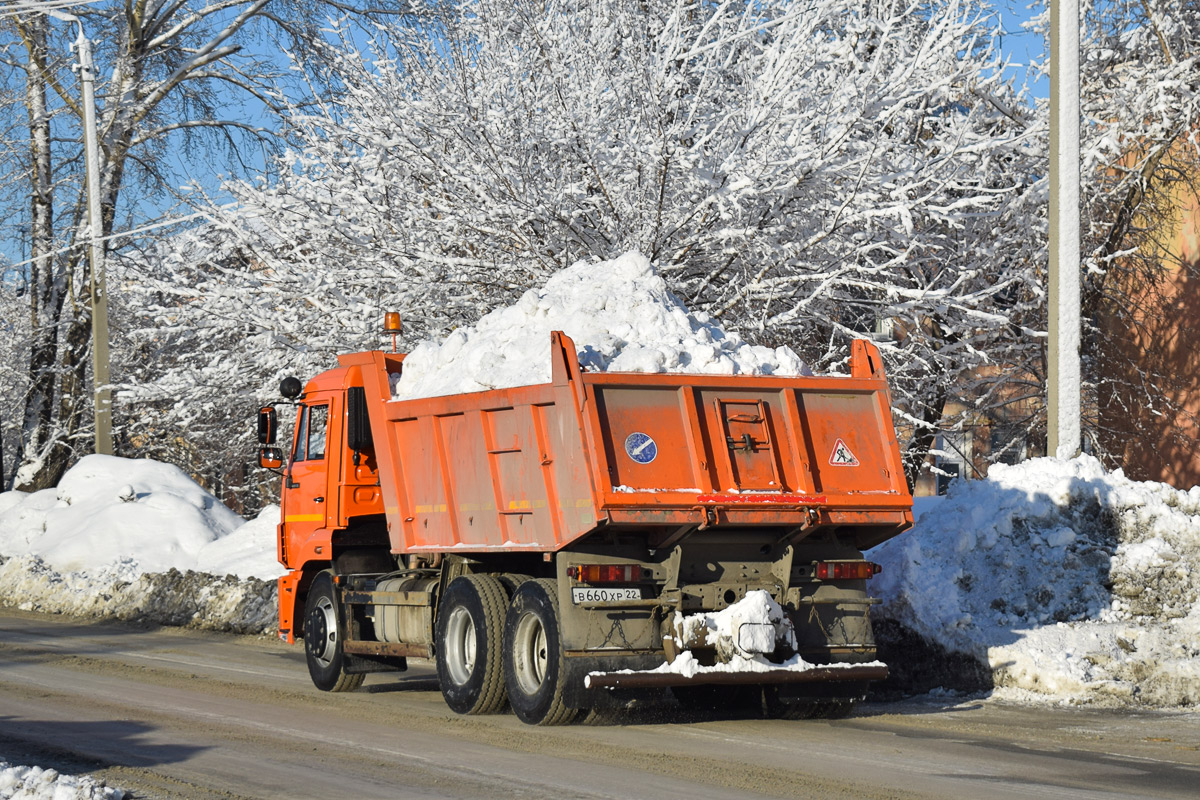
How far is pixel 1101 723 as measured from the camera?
375 inches

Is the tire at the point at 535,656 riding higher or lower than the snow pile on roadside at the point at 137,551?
lower

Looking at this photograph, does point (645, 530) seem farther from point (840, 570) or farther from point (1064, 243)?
point (1064, 243)

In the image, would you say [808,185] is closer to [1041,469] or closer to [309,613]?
[1041,469]

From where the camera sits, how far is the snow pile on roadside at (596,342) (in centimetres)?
974

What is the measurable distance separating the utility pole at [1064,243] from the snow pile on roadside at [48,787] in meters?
8.99

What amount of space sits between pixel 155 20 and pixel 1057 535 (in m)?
22.1

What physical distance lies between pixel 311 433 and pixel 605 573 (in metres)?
4.49

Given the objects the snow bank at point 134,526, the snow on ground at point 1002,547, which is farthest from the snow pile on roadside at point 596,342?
the snow bank at point 134,526

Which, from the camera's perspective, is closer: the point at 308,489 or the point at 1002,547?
the point at 1002,547

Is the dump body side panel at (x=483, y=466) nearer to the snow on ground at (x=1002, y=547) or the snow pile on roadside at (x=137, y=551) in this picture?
the snow on ground at (x=1002, y=547)

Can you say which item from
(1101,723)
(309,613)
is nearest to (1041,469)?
(1101,723)

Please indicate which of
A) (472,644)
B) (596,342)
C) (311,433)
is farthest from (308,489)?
(596,342)

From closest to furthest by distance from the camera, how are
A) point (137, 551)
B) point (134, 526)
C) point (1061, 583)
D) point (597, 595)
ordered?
1. point (597, 595)
2. point (1061, 583)
3. point (137, 551)
4. point (134, 526)

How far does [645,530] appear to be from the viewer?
9.27 meters
